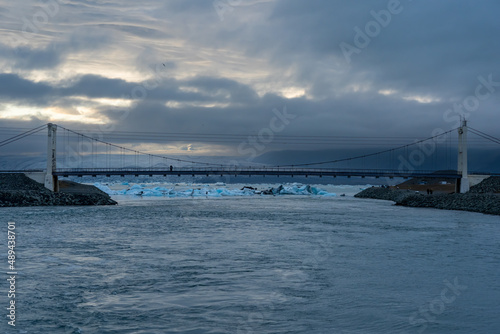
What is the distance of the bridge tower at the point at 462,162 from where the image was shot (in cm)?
5878

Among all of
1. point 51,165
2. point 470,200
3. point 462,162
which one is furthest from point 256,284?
point 462,162

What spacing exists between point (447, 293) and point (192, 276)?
6.44 metres

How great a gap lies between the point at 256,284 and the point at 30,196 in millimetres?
40811

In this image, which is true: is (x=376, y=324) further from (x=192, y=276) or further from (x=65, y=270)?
(x=65, y=270)

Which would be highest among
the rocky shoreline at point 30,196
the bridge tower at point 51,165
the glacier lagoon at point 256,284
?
the bridge tower at point 51,165

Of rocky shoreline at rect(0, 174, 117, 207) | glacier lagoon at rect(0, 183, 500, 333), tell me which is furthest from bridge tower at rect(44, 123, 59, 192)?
glacier lagoon at rect(0, 183, 500, 333)

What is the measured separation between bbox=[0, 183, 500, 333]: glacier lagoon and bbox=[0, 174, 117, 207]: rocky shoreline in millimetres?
24710

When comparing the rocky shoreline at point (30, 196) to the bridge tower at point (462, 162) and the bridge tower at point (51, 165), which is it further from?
the bridge tower at point (462, 162)

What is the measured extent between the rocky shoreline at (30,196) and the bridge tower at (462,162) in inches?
1671

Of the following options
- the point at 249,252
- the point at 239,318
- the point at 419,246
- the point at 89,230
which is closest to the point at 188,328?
the point at 239,318

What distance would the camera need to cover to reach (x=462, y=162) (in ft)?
198

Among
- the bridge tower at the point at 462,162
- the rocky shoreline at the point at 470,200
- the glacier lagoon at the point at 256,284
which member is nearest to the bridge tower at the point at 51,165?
the glacier lagoon at the point at 256,284

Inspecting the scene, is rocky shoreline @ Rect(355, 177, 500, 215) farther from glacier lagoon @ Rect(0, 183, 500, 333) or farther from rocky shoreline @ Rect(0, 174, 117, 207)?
rocky shoreline @ Rect(0, 174, 117, 207)

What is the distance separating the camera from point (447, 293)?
36.6ft
